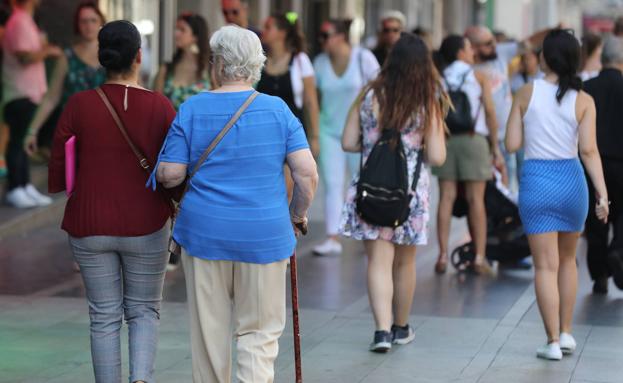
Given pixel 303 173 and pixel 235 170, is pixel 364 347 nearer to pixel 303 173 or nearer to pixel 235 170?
pixel 303 173

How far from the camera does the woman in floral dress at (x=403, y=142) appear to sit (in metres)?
7.46

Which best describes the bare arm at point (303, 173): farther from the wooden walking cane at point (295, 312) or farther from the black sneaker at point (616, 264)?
the black sneaker at point (616, 264)

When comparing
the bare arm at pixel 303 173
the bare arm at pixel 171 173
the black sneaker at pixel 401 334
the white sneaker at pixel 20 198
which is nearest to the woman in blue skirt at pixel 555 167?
the black sneaker at pixel 401 334

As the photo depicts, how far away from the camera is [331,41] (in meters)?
11.5

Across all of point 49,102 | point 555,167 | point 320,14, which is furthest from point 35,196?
point 320,14

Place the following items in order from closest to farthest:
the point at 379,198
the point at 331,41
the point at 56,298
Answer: the point at 379,198 < the point at 56,298 < the point at 331,41

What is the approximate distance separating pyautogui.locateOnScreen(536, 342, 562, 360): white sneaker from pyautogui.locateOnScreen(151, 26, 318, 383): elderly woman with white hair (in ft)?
7.40

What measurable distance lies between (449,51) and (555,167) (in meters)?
3.24

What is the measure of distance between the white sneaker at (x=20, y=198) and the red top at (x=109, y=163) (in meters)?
7.17

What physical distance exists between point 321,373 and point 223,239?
1793 millimetres

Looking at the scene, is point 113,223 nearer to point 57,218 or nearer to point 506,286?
point 506,286

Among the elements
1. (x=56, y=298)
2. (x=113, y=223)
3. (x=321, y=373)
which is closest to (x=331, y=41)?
(x=56, y=298)

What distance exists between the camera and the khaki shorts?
34.2 ft

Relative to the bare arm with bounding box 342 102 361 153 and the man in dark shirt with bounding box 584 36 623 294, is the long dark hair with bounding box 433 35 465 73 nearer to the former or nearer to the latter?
the man in dark shirt with bounding box 584 36 623 294
